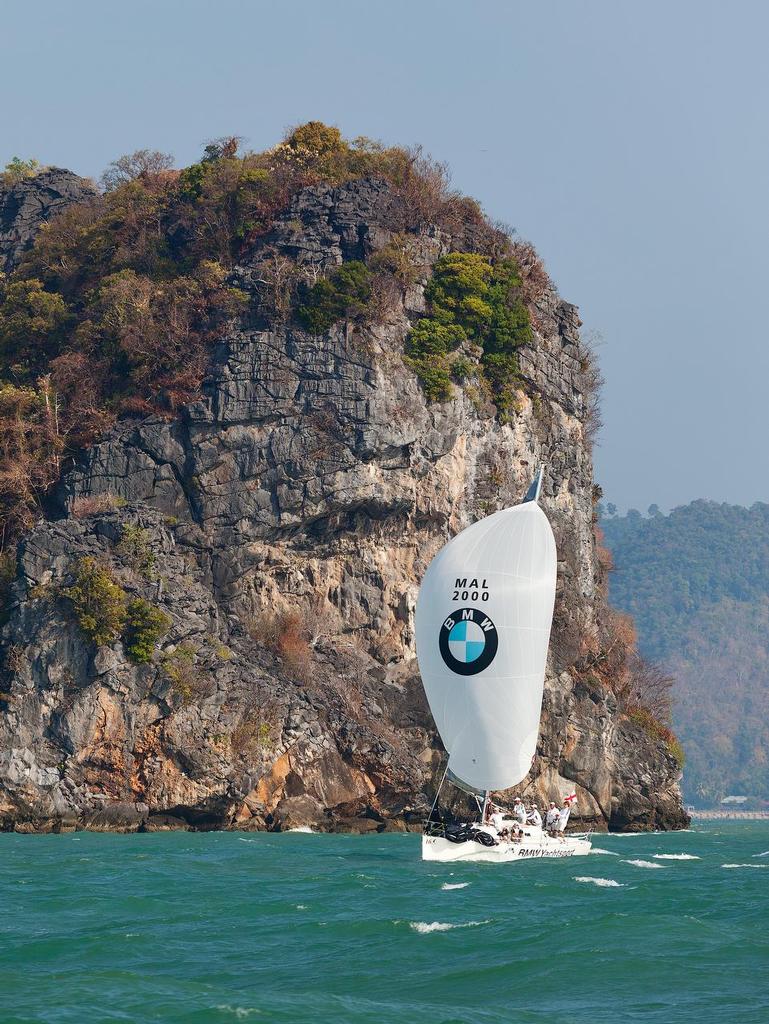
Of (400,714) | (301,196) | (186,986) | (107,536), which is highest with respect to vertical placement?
(301,196)

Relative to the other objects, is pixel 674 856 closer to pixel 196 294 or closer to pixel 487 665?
pixel 487 665

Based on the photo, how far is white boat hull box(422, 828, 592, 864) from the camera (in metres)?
36.8

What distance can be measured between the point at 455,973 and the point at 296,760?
2608 cm

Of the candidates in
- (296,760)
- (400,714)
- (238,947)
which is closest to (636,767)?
(400,714)

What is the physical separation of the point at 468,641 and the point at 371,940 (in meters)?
13.3

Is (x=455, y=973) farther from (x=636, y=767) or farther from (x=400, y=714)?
(x=636, y=767)

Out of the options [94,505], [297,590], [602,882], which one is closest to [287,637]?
[297,590]

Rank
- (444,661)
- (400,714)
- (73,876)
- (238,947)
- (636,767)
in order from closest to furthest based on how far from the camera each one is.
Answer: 1. (238,947)
2. (73,876)
3. (444,661)
4. (400,714)
5. (636,767)

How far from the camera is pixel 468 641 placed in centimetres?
3772

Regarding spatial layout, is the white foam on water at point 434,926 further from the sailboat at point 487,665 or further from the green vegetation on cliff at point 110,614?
the green vegetation on cliff at point 110,614

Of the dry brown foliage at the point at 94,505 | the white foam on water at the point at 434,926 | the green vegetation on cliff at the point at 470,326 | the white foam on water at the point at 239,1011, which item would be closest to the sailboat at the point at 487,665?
the white foam on water at the point at 434,926

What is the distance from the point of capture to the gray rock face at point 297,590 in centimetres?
4678

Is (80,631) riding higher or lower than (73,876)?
higher

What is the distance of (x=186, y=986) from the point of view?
69.4ft
